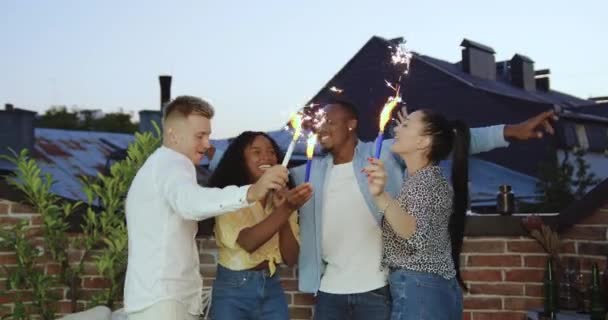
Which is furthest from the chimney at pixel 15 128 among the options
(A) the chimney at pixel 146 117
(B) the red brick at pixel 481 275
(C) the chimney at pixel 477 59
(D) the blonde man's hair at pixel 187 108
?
(D) the blonde man's hair at pixel 187 108

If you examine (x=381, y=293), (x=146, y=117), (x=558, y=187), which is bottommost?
(x=381, y=293)

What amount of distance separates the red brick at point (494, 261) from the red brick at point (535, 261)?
0.16 ft

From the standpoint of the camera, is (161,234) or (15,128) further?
(15,128)

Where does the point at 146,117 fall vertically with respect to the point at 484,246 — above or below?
above

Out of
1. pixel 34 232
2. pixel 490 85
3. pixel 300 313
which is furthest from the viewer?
pixel 490 85

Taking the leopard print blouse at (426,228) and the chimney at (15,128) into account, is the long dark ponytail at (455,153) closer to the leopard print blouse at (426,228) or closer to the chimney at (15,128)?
the leopard print blouse at (426,228)

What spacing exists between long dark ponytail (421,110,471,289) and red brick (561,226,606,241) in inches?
56.9

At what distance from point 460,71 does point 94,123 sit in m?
31.8

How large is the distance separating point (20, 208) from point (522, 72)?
81.9ft

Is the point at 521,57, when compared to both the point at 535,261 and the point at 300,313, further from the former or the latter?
the point at 300,313

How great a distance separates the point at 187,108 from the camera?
2.83 m

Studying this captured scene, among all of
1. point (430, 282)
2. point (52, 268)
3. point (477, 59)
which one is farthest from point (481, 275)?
point (477, 59)

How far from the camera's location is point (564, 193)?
48.6 ft

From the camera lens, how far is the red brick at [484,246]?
4.38 m
